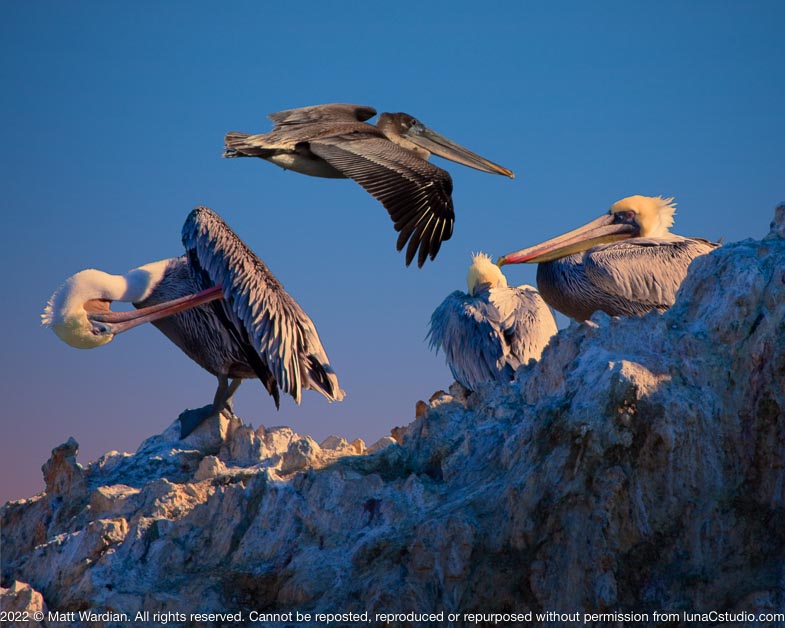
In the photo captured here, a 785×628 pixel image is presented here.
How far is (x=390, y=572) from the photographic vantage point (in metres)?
4.36

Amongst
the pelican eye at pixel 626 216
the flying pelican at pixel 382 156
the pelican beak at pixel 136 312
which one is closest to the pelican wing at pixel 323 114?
the flying pelican at pixel 382 156

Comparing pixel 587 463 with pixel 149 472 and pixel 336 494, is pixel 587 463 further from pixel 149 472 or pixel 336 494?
pixel 149 472

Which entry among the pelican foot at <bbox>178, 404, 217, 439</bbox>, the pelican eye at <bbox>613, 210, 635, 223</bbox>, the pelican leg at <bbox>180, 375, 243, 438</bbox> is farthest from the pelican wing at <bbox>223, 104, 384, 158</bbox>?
the pelican foot at <bbox>178, 404, 217, 439</bbox>

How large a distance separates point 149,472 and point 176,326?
7.39 feet

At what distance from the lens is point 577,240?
32.7 ft

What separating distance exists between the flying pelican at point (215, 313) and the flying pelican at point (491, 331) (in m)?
1.28

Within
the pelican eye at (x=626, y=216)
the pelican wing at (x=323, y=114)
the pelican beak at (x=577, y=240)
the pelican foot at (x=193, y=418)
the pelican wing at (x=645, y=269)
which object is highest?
the pelican wing at (x=323, y=114)

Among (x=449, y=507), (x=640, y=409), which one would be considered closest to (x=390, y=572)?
(x=449, y=507)

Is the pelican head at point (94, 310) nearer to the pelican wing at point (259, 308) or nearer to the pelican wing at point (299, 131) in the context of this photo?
the pelican wing at point (259, 308)

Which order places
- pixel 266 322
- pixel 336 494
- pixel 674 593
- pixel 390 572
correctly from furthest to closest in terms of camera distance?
pixel 266 322, pixel 336 494, pixel 390 572, pixel 674 593

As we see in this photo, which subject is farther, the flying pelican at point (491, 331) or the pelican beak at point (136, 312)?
the flying pelican at point (491, 331)

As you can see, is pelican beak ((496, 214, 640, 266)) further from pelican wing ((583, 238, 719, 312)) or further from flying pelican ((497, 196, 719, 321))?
pelican wing ((583, 238, 719, 312))

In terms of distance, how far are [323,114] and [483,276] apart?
6.39 feet

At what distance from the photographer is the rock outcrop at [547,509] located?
4.14 m
